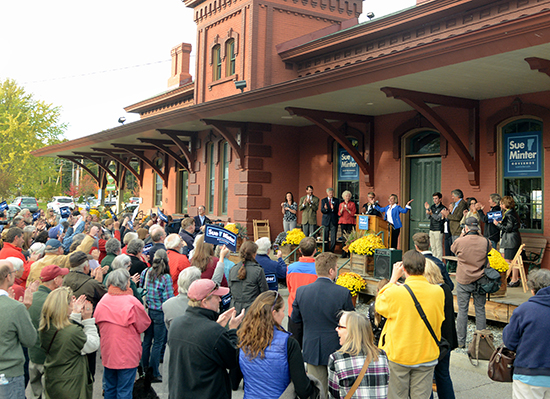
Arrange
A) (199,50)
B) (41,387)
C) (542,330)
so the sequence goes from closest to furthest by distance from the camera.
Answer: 1. (542,330)
2. (41,387)
3. (199,50)

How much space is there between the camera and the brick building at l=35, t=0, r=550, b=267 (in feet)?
29.4

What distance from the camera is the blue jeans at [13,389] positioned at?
4.23 meters

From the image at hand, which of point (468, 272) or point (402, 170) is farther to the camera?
point (402, 170)

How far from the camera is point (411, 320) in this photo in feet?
14.4

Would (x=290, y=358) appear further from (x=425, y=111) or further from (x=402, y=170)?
(x=402, y=170)

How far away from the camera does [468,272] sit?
714 cm

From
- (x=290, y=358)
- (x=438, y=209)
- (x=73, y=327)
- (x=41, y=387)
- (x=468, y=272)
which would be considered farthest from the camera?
(x=438, y=209)

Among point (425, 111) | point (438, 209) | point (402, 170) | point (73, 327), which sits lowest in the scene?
point (73, 327)

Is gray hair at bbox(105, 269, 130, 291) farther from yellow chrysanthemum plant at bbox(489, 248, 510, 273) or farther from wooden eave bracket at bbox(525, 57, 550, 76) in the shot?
wooden eave bracket at bbox(525, 57, 550, 76)

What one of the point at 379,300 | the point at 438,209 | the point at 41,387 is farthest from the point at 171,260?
the point at 438,209

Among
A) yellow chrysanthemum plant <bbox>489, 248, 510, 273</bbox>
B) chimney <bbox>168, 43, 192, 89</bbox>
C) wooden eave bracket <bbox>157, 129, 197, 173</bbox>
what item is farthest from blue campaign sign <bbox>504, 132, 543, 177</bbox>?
chimney <bbox>168, 43, 192, 89</bbox>

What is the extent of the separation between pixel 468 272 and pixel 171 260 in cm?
411

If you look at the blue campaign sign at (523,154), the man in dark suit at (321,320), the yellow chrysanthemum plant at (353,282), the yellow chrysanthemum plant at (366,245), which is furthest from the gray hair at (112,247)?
the blue campaign sign at (523,154)

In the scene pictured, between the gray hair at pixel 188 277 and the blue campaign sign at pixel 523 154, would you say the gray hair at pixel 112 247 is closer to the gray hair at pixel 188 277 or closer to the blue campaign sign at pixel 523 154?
the gray hair at pixel 188 277
